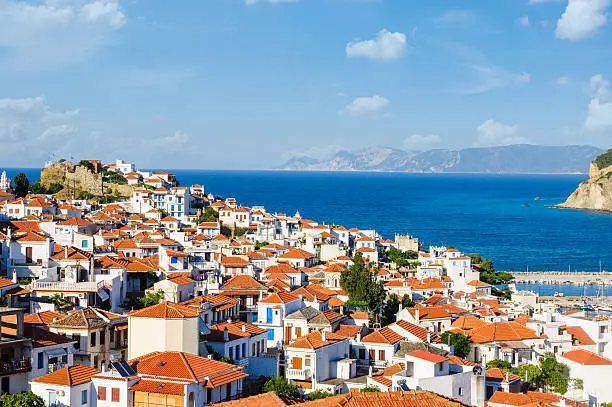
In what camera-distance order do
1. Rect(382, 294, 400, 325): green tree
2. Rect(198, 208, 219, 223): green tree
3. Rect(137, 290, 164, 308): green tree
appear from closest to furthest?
Rect(137, 290, 164, 308): green tree, Rect(382, 294, 400, 325): green tree, Rect(198, 208, 219, 223): green tree

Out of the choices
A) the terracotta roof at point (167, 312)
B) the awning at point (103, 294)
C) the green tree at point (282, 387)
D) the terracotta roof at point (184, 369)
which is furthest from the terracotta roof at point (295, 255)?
the terracotta roof at point (184, 369)

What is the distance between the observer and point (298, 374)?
85.8 ft

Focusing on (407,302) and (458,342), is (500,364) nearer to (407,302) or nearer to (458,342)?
(458,342)

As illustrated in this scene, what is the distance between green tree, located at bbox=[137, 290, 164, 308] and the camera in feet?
105

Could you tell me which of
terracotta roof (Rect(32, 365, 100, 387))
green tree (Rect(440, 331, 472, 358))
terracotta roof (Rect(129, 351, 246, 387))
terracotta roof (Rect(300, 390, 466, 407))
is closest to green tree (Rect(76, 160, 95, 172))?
green tree (Rect(440, 331, 472, 358))

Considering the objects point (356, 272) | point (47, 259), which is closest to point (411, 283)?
point (356, 272)

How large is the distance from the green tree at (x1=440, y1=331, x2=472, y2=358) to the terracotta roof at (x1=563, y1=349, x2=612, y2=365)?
3.57m

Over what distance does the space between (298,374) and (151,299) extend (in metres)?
8.41

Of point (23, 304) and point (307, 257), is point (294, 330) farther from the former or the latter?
point (307, 257)

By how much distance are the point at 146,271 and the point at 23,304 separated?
8.72 metres

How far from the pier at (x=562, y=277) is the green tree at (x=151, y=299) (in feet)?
159

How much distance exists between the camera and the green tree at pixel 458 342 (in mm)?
31656

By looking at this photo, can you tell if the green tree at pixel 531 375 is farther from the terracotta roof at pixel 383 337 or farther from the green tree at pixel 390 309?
the green tree at pixel 390 309

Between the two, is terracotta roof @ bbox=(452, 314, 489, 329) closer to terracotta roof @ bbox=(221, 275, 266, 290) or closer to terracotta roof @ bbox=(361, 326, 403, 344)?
terracotta roof @ bbox=(361, 326, 403, 344)
